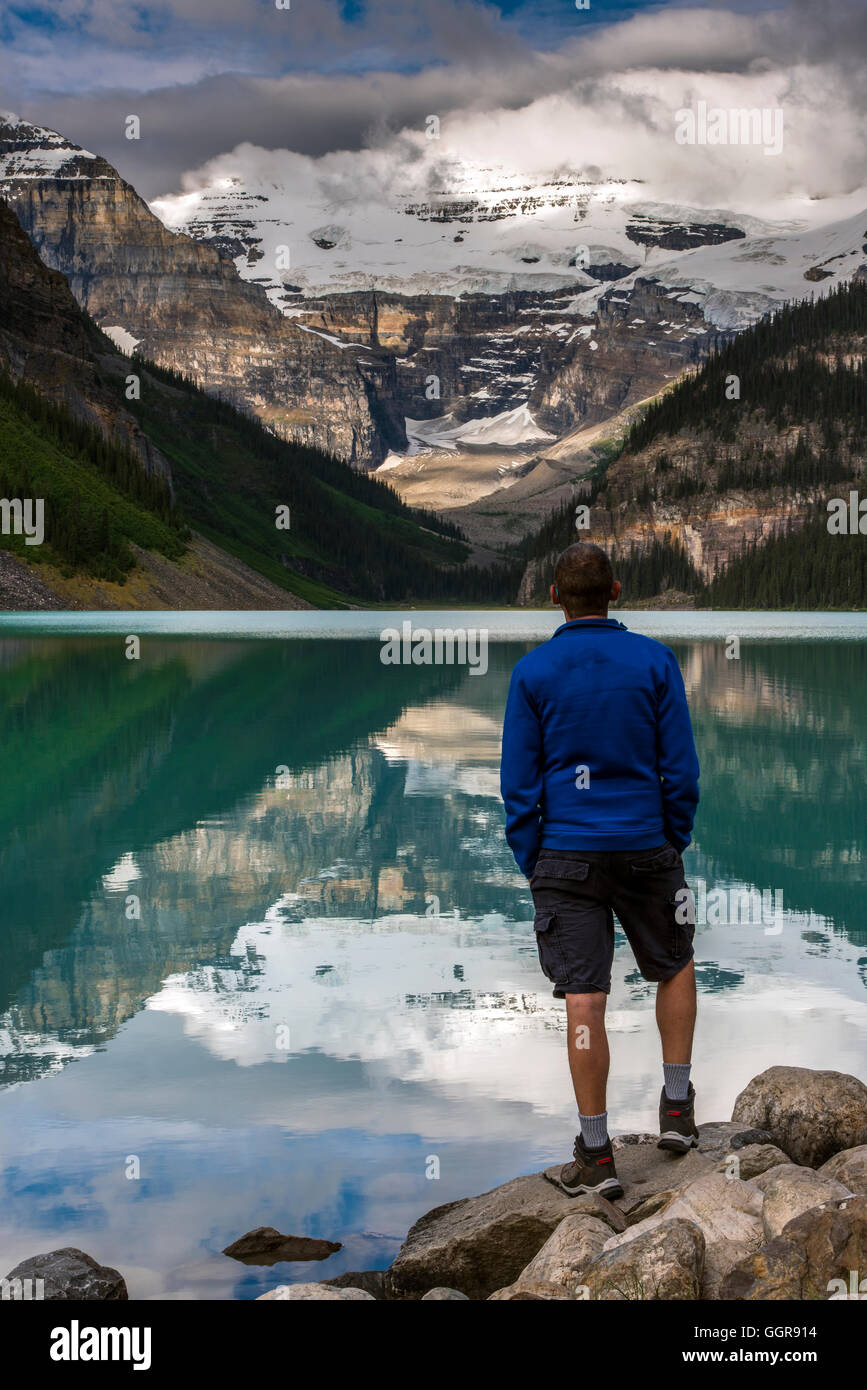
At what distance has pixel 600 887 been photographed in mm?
7898

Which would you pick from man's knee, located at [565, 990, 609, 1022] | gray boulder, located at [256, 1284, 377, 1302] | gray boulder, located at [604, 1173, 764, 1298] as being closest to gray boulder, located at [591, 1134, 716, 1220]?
gray boulder, located at [604, 1173, 764, 1298]

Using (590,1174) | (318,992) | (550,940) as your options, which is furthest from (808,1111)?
(318,992)

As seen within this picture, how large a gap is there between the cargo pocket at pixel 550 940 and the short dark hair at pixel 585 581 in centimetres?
194

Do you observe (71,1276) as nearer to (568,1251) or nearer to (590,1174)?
(568,1251)

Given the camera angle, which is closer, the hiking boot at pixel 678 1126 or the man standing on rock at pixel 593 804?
the man standing on rock at pixel 593 804

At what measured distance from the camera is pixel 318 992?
12.6 metres

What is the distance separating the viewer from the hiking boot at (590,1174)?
25.9 ft

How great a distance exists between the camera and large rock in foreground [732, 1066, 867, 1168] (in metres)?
8.79

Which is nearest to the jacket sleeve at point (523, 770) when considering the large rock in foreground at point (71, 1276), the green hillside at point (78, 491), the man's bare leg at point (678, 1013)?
the man's bare leg at point (678, 1013)

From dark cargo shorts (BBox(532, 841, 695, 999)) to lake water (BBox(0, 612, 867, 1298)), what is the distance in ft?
6.20

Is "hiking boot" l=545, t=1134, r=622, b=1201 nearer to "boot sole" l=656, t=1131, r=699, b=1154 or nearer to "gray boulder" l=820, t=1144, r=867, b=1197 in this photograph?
"boot sole" l=656, t=1131, r=699, b=1154

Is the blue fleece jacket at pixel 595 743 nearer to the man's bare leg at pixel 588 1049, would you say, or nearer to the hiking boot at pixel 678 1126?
the man's bare leg at pixel 588 1049

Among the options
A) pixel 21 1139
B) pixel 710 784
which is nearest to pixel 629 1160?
pixel 21 1139
